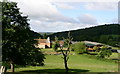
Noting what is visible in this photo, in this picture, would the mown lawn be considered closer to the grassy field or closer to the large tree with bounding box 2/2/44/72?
the grassy field

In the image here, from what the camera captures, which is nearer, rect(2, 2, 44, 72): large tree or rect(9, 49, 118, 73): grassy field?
rect(2, 2, 44, 72): large tree

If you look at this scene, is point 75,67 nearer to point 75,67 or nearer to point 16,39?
point 75,67

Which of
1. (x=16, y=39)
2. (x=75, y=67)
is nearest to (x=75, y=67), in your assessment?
(x=75, y=67)

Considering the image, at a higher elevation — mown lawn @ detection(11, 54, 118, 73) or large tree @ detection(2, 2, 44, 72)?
large tree @ detection(2, 2, 44, 72)

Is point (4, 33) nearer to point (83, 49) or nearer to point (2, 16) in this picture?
point (2, 16)

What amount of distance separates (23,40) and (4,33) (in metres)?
3.52

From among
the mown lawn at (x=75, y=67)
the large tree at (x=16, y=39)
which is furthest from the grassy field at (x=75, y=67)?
the large tree at (x=16, y=39)

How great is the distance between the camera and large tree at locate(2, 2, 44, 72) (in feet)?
98.2

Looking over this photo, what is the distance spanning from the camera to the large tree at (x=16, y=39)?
29938 mm

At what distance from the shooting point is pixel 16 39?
103 ft

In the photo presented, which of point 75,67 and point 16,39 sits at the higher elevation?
point 16,39

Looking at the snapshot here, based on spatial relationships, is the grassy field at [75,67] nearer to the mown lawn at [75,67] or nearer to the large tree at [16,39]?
the mown lawn at [75,67]

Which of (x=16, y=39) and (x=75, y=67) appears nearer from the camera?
(x=16, y=39)

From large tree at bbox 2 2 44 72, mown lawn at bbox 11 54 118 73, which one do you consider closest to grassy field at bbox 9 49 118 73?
mown lawn at bbox 11 54 118 73
